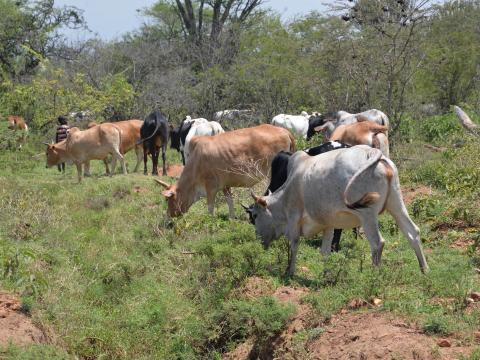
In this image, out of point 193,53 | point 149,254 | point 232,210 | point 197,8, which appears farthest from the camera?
point 197,8

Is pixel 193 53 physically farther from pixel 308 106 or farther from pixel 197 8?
pixel 197 8

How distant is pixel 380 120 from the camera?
1388cm

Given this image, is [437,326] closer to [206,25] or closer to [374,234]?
[374,234]

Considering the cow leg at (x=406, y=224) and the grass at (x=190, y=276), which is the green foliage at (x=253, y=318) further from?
the cow leg at (x=406, y=224)

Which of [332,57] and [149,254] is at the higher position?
[332,57]

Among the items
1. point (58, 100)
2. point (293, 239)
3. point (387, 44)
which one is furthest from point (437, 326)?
point (58, 100)

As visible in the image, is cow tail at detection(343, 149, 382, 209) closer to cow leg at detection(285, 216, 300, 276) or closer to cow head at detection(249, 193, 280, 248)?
cow leg at detection(285, 216, 300, 276)

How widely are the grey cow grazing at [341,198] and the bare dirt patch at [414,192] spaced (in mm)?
4037

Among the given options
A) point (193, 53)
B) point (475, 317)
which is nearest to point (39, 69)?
point (193, 53)

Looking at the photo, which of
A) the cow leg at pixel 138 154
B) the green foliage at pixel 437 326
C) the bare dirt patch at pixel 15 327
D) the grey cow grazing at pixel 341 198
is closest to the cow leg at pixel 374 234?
the grey cow grazing at pixel 341 198

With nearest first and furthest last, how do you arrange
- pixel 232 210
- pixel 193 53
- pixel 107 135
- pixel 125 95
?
1. pixel 232 210
2. pixel 107 135
3. pixel 125 95
4. pixel 193 53

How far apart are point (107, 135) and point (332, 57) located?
6.06m

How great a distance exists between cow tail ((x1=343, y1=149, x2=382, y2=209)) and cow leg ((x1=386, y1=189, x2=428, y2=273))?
0.25 meters

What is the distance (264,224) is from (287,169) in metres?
0.72
